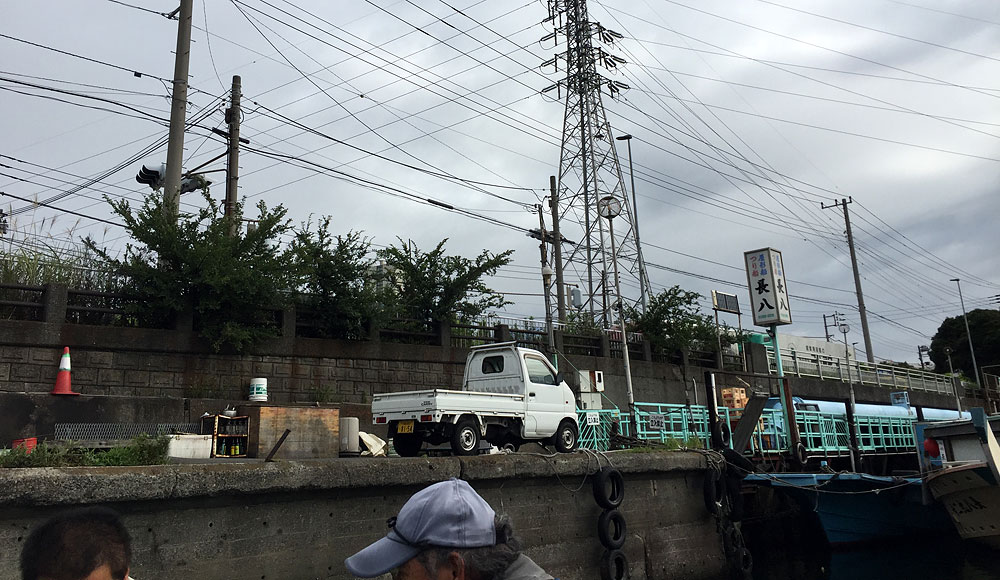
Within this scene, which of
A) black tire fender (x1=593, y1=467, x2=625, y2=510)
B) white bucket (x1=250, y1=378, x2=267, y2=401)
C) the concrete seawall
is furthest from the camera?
white bucket (x1=250, y1=378, x2=267, y2=401)

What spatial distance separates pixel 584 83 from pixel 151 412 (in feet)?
81.5

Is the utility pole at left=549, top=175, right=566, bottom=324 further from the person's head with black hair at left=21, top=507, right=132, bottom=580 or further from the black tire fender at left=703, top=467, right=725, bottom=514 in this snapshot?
the person's head with black hair at left=21, top=507, right=132, bottom=580

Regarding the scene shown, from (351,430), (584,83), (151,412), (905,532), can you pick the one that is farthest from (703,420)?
(584,83)

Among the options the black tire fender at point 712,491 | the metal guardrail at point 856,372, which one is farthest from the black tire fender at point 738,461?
the metal guardrail at point 856,372

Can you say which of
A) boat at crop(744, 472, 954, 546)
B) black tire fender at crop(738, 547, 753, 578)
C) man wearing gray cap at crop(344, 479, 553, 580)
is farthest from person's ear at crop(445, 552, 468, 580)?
boat at crop(744, 472, 954, 546)

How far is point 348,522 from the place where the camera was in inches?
316

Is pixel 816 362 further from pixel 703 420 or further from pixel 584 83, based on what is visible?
pixel 703 420

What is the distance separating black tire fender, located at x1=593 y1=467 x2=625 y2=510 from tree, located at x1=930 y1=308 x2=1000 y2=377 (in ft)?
218

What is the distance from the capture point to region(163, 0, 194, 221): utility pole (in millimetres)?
16359

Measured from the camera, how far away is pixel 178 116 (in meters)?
17.2

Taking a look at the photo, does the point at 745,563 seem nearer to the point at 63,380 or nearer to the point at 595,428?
A: the point at 595,428

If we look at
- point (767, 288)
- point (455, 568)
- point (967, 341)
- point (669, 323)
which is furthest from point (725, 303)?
point (967, 341)

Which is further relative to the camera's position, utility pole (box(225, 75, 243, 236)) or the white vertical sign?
utility pole (box(225, 75, 243, 236))

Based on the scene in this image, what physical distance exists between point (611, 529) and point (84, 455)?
22.5ft
